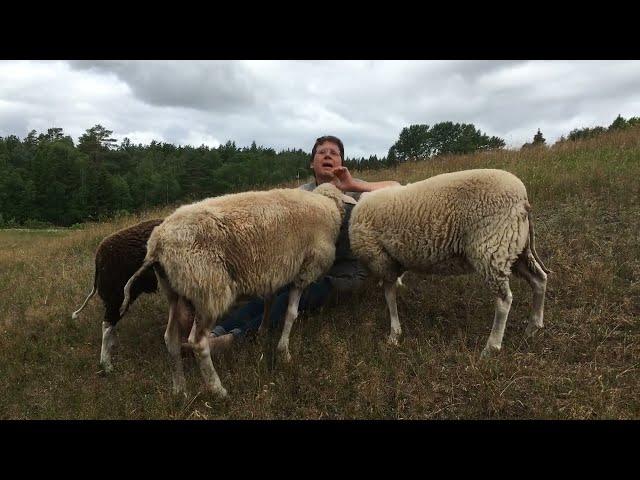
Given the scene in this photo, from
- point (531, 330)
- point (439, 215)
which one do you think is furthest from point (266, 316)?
point (531, 330)

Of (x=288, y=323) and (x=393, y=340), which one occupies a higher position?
(x=288, y=323)

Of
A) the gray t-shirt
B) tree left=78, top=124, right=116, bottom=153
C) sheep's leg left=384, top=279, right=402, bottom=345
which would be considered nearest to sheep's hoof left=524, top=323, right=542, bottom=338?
sheep's leg left=384, top=279, right=402, bottom=345

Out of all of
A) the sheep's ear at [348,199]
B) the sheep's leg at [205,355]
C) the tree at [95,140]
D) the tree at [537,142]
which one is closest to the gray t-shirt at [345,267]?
the sheep's ear at [348,199]

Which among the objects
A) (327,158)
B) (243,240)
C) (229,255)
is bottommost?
(229,255)

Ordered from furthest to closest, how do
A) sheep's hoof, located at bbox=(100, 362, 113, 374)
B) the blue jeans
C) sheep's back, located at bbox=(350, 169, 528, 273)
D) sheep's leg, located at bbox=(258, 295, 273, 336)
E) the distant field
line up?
the blue jeans → sheep's leg, located at bbox=(258, 295, 273, 336) → sheep's hoof, located at bbox=(100, 362, 113, 374) → sheep's back, located at bbox=(350, 169, 528, 273) → the distant field

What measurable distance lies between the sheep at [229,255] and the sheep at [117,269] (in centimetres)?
95

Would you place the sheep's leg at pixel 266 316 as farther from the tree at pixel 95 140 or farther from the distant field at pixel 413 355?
the tree at pixel 95 140

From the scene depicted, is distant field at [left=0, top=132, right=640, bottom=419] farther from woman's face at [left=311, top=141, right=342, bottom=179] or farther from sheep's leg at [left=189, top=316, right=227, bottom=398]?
woman's face at [left=311, top=141, right=342, bottom=179]

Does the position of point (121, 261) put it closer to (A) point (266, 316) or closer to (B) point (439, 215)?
(A) point (266, 316)

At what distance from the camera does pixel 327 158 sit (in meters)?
5.88

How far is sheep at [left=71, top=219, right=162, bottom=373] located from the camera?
16.4 ft

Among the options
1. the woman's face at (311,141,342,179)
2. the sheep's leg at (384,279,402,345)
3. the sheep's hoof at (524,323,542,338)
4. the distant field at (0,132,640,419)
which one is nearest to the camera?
the distant field at (0,132,640,419)

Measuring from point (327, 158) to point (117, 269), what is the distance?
122 inches

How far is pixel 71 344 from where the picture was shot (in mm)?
5824
